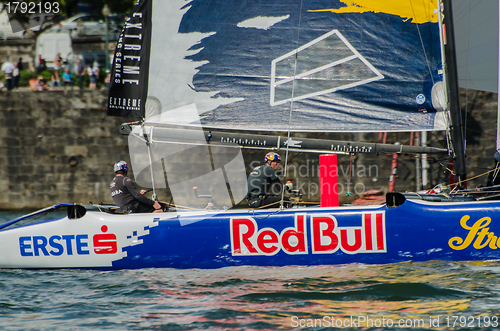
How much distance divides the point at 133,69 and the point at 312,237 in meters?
3.53

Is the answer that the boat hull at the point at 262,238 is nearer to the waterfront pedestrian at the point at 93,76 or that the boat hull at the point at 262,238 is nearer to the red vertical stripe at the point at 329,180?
the red vertical stripe at the point at 329,180

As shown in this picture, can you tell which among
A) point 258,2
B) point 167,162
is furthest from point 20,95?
point 258,2

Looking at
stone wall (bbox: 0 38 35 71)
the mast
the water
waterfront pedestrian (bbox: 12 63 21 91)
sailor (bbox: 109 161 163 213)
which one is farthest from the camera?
stone wall (bbox: 0 38 35 71)

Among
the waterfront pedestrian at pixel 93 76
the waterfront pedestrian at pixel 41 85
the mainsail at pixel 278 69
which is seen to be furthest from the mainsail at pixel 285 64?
the waterfront pedestrian at pixel 41 85

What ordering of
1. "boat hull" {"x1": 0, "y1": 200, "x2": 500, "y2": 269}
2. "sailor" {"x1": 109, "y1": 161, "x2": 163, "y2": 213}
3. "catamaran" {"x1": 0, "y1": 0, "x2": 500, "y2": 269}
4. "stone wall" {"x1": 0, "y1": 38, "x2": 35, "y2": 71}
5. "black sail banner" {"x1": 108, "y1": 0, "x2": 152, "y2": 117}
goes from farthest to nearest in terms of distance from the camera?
"stone wall" {"x1": 0, "y1": 38, "x2": 35, "y2": 71}, "black sail banner" {"x1": 108, "y1": 0, "x2": 152, "y2": 117}, "sailor" {"x1": 109, "y1": 161, "x2": 163, "y2": 213}, "catamaran" {"x1": 0, "y1": 0, "x2": 500, "y2": 269}, "boat hull" {"x1": 0, "y1": 200, "x2": 500, "y2": 269}

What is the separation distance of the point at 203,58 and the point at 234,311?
3.78 meters

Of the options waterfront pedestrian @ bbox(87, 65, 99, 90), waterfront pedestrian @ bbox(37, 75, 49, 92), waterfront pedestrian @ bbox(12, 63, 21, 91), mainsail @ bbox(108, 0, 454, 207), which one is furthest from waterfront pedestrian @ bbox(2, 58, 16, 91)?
mainsail @ bbox(108, 0, 454, 207)

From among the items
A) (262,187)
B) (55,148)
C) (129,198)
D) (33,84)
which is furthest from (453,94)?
(33,84)

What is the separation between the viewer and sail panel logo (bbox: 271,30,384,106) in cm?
726

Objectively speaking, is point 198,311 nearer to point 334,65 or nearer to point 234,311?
point 234,311

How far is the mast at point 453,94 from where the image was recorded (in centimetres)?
707

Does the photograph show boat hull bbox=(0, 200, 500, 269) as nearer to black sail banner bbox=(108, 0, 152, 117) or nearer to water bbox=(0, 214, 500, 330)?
water bbox=(0, 214, 500, 330)

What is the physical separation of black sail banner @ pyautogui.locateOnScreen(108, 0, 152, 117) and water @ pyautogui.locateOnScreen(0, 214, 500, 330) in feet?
7.69

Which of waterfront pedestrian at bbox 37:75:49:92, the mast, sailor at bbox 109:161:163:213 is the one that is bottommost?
sailor at bbox 109:161:163:213
